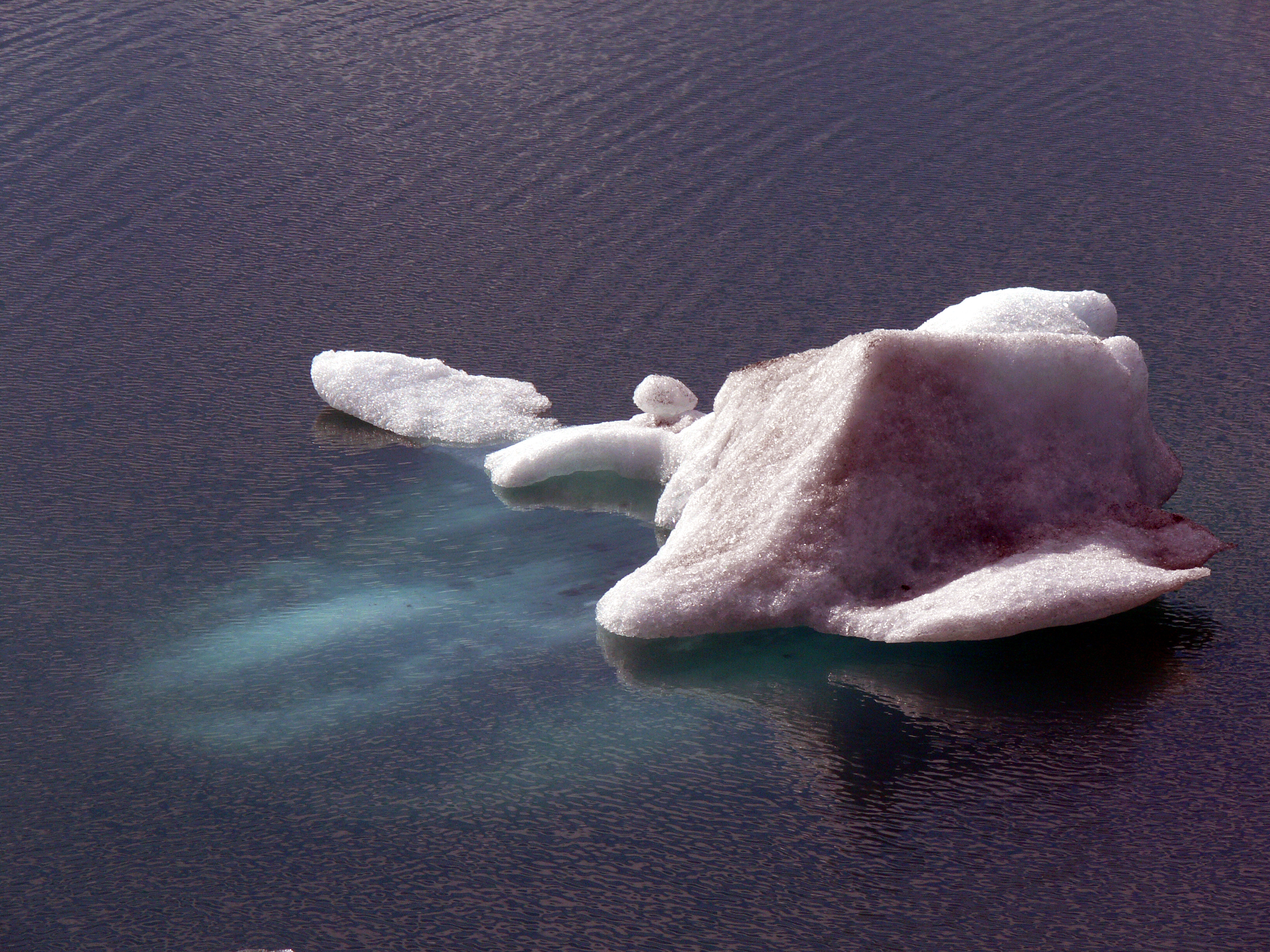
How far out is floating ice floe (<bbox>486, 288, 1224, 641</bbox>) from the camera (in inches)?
154

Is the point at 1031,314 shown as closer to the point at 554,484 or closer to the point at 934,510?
the point at 934,510

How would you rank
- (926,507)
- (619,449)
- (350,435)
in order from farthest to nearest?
1. (350,435)
2. (619,449)
3. (926,507)

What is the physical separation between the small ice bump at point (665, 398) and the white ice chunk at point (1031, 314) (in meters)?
0.85

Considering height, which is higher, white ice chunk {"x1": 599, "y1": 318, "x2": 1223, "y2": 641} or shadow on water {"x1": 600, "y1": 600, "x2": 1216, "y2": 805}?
white ice chunk {"x1": 599, "y1": 318, "x2": 1223, "y2": 641}

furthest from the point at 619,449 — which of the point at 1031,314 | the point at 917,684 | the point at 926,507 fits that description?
the point at 917,684

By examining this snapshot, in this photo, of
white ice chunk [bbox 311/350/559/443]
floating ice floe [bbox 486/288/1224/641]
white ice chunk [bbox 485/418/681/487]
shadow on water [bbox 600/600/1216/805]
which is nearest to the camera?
shadow on water [bbox 600/600/1216/805]

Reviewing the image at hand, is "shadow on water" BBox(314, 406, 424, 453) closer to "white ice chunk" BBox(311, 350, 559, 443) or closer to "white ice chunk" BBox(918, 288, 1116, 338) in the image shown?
"white ice chunk" BBox(311, 350, 559, 443)

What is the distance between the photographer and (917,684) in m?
3.82

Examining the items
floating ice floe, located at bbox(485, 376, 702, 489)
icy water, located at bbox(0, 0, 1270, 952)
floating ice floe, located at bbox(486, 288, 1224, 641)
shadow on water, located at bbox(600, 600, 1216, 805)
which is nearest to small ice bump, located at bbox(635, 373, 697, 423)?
floating ice floe, located at bbox(485, 376, 702, 489)

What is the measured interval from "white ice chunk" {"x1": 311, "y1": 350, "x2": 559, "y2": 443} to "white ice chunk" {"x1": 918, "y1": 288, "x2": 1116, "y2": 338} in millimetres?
1536

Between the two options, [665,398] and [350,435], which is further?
[350,435]

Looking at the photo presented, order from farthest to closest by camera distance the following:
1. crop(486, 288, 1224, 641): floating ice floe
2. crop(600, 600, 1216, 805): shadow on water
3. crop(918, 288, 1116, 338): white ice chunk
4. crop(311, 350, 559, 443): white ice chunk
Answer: crop(311, 350, 559, 443): white ice chunk
crop(918, 288, 1116, 338): white ice chunk
crop(486, 288, 1224, 641): floating ice floe
crop(600, 600, 1216, 805): shadow on water

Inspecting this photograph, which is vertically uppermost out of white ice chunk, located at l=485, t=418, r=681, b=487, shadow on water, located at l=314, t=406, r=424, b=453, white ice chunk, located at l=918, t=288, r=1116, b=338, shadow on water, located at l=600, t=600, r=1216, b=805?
white ice chunk, located at l=918, t=288, r=1116, b=338

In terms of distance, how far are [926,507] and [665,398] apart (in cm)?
130
